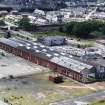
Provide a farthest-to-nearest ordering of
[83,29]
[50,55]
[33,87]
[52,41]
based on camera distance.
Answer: [83,29] → [52,41] → [50,55] → [33,87]

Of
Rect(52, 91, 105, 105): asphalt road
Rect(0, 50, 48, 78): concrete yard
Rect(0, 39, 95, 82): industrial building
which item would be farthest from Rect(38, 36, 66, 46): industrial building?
Rect(52, 91, 105, 105): asphalt road

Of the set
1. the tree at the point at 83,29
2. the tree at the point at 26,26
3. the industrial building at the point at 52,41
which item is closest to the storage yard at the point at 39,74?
the industrial building at the point at 52,41

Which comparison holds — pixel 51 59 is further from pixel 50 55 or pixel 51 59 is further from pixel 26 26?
pixel 26 26

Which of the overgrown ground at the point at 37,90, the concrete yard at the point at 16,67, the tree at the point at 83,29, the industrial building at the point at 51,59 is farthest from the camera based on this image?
the tree at the point at 83,29

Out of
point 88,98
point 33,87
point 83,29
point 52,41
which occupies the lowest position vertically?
point 88,98

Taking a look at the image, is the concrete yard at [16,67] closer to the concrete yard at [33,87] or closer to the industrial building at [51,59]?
the concrete yard at [33,87]

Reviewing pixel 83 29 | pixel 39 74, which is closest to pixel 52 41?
pixel 83 29

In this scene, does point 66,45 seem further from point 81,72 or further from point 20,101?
point 20,101
